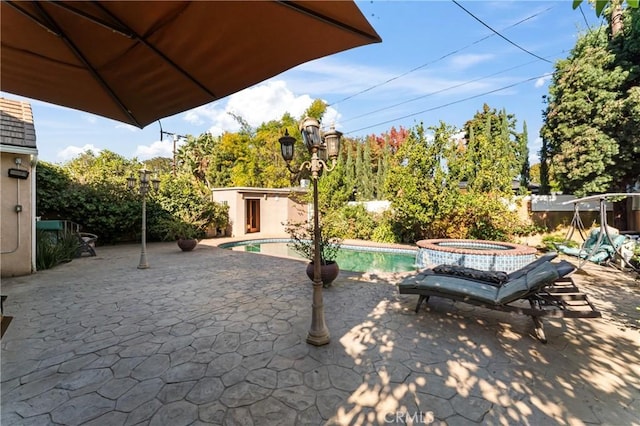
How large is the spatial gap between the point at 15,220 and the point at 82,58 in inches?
295

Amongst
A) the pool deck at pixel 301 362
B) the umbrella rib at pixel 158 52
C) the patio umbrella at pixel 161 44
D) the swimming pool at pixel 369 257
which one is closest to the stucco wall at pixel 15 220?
the pool deck at pixel 301 362

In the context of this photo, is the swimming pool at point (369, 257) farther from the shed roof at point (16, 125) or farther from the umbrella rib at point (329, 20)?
the umbrella rib at point (329, 20)

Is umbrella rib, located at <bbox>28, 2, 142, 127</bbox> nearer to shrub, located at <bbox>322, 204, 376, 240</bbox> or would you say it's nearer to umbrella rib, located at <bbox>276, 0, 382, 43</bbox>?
umbrella rib, located at <bbox>276, 0, 382, 43</bbox>

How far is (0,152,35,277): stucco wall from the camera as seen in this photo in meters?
6.52

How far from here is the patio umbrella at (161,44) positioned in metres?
1.36

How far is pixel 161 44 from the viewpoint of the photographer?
163cm

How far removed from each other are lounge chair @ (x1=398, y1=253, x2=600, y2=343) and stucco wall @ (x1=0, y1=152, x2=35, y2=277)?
342 inches

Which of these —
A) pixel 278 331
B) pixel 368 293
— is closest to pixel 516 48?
pixel 368 293

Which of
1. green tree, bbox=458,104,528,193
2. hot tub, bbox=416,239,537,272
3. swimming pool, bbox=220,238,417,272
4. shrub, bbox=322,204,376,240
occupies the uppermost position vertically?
green tree, bbox=458,104,528,193

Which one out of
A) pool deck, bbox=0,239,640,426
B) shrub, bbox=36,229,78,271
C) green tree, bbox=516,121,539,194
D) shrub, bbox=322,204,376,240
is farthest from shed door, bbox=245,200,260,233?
green tree, bbox=516,121,539,194

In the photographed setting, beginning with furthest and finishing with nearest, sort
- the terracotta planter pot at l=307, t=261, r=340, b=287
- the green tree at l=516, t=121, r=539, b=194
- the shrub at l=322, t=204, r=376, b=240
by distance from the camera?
the green tree at l=516, t=121, r=539, b=194, the shrub at l=322, t=204, r=376, b=240, the terracotta planter pot at l=307, t=261, r=340, b=287

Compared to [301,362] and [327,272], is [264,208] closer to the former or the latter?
[327,272]

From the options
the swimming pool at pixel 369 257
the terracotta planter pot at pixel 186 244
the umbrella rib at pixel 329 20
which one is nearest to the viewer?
the umbrella rib at pixel 329 20

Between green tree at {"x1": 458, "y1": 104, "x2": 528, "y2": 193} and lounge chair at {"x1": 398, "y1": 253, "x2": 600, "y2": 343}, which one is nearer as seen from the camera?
lounge chair at {"x1": 398, "y1": 253, "x2": 600, "y2": 343}
